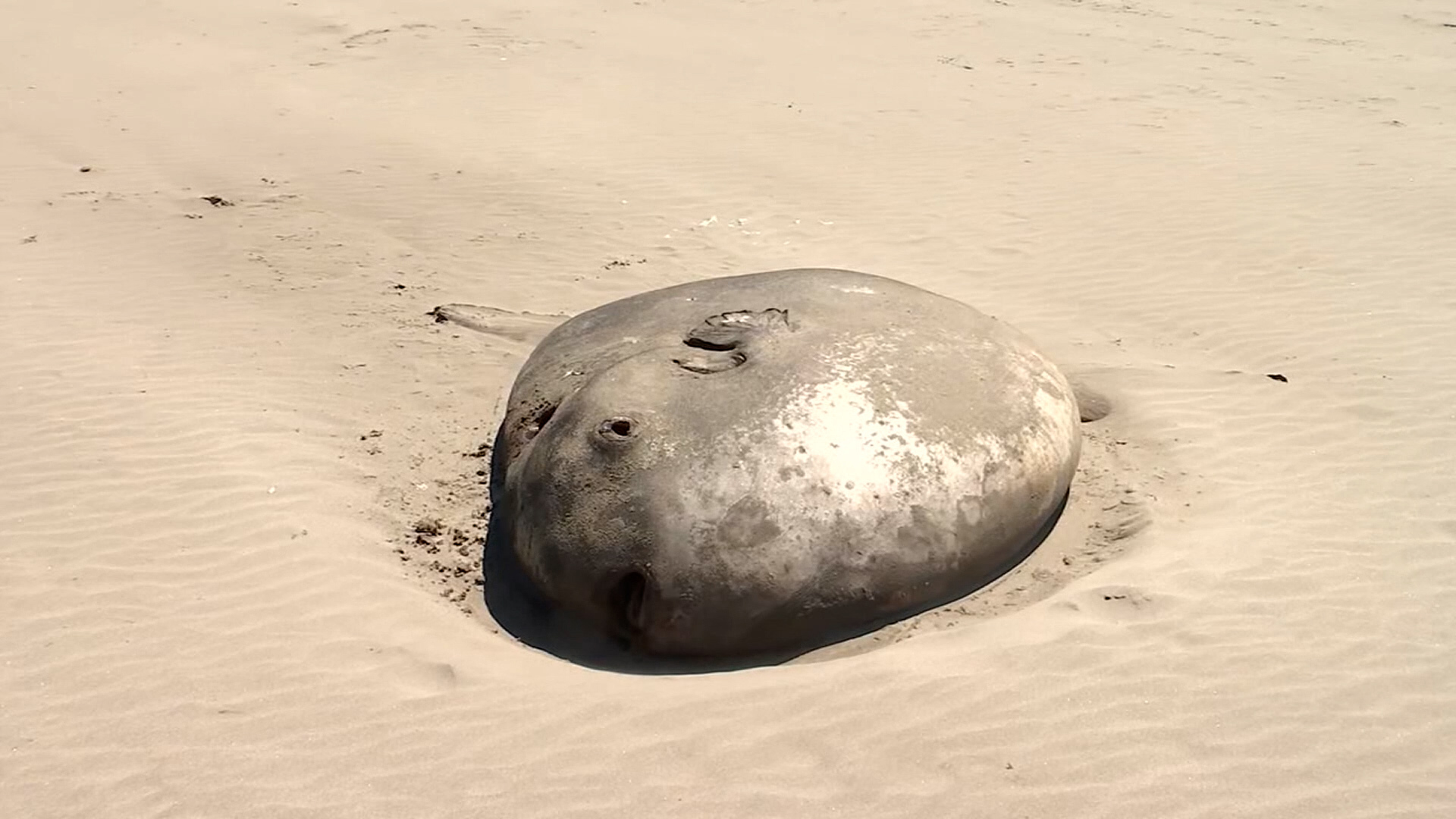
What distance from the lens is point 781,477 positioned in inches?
171

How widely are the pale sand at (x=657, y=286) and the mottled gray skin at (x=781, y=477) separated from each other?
0.22 metres

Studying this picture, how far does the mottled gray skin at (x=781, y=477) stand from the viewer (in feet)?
13.9

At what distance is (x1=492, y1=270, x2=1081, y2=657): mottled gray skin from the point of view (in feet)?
13.9

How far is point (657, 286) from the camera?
27.3ft

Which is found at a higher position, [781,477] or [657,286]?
[781,477]

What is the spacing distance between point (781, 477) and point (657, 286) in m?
4.18

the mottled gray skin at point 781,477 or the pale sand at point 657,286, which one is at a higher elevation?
the mottled gray skin at point 781,477

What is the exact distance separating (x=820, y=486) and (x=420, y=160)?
7808mm

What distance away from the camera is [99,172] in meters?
10.6

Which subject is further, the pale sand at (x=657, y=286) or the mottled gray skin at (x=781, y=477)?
the mottled gray skin at (x=781, y=477)

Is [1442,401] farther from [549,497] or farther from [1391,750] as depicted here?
[549,497]

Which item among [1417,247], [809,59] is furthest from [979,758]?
[809,59]

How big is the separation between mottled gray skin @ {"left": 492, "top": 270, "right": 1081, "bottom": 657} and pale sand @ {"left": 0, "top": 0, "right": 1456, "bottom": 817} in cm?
22

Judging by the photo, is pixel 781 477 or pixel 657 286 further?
pixel 657 286
